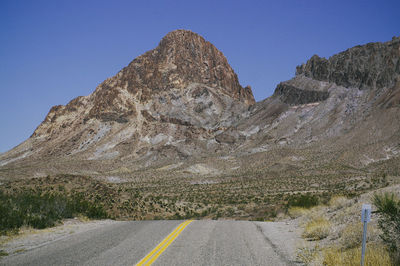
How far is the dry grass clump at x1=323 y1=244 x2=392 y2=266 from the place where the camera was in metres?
7.21

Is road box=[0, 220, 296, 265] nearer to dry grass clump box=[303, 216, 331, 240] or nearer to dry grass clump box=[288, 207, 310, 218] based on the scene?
dry grass clump box=[303, 216, 331, 240]

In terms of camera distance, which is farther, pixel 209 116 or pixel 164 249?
pixel 209 116

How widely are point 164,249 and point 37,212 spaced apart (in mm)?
9207

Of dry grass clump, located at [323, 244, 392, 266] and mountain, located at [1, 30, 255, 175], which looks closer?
dry grass clump, located at [323, 244, 392, 266]

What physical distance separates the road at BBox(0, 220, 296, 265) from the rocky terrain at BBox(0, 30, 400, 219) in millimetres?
46997

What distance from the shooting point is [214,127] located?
13950 cm

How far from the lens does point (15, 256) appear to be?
846cm

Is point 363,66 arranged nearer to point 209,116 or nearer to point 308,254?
point 209,116

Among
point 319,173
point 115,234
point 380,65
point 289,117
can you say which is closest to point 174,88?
point 289,117

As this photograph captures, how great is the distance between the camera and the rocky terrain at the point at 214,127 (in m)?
80.4

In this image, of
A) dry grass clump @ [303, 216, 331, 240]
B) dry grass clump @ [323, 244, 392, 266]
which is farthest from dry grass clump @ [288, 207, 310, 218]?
dry grass clump @ [323, 244, 392, 266]

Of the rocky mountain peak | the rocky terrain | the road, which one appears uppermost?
the rocky mountain peak

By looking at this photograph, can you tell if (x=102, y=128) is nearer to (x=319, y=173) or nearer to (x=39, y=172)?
(x=39, y=172)

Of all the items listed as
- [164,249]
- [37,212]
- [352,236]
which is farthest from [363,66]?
[164,249]
